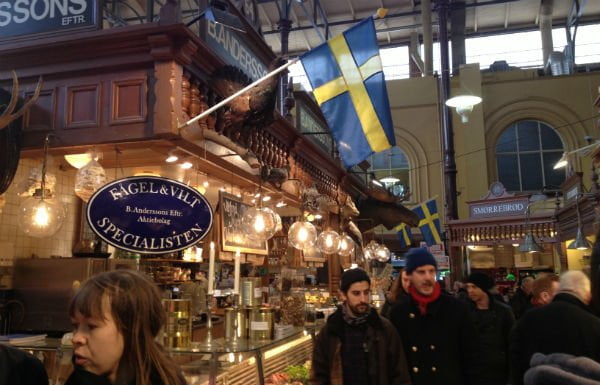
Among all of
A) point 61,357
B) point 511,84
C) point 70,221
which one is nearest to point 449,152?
point 511,84

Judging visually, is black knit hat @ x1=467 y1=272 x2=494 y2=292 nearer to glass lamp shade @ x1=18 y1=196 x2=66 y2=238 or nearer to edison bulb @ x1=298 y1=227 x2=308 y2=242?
edison bulb @ x1=298 y1=227 x2=308 y2=242

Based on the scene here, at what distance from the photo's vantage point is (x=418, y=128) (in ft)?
74.8

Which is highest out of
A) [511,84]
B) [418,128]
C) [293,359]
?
[511,84]

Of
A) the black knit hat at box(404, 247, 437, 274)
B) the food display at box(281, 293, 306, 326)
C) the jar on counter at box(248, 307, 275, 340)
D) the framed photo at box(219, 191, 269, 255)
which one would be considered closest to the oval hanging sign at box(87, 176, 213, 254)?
the jar on counter at box(248, 307, 275, 340)

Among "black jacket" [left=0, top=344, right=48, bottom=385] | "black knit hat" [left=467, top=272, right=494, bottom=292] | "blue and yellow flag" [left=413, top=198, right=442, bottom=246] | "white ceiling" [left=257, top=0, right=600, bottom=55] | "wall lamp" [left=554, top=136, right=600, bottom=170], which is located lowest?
"black jacket" [left=0, top=344, right=48, bottom=385]

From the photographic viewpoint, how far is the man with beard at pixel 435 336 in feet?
12.1

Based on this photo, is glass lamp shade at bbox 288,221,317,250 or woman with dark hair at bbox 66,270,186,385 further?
glass lamp shade at bbox 288,221,317,250

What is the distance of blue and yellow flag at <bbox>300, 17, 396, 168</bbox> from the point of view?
5.20m

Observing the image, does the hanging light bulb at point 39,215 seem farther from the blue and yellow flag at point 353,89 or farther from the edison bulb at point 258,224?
the blue and yellow flag at point 353,89

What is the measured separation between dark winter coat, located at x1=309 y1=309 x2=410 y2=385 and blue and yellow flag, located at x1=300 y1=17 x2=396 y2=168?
2260 mm

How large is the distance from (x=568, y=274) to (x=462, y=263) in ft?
39.0

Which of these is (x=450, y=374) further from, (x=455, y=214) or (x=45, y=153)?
(x=455, y=214)

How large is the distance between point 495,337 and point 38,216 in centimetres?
415

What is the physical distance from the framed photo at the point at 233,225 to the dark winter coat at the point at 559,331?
10.4ft
